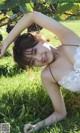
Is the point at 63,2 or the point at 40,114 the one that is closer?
the point at 63,2

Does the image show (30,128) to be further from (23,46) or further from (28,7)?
(28,7)

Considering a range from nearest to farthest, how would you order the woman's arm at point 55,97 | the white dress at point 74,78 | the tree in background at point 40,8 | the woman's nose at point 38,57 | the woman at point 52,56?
the tree in background at point 40,8 → the woman's nose at point 38,57 → the woman at point 52,56 → the white dress at point 74,78 → the woman's arm at point 55,97

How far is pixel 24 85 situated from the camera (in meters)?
4.70

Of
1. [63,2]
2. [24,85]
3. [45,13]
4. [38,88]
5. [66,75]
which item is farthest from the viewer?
[24,85]

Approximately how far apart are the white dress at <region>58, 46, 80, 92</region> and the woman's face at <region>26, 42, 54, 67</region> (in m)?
0.25

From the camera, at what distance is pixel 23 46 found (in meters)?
3.66

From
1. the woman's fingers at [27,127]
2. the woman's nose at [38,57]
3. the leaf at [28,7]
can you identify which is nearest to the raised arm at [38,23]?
the leaf at [28,7]

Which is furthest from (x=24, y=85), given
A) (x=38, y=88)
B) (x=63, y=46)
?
(x=63, y=46)

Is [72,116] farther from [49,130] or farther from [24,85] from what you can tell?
[24,85]

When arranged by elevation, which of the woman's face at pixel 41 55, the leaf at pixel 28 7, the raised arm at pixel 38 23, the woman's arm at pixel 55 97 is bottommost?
the woman's arm at pixel 55 97

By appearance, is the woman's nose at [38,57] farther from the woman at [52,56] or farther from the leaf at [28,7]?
the leaf at [28,7]

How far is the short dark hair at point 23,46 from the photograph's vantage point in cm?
365

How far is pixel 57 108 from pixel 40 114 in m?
0.24

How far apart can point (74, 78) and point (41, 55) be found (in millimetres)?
424
